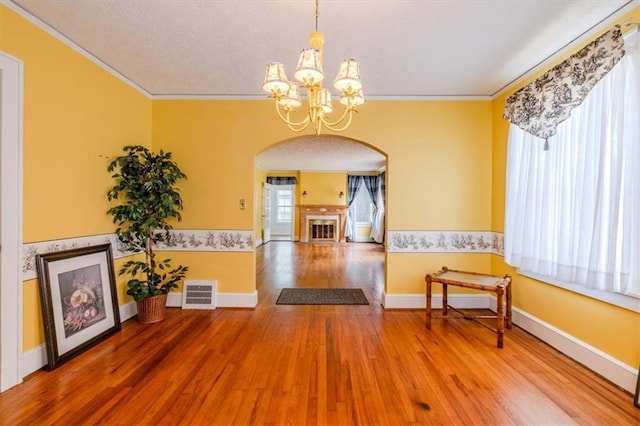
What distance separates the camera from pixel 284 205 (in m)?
10.1

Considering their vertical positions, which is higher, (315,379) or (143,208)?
(143,208)

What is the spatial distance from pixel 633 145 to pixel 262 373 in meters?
2.95

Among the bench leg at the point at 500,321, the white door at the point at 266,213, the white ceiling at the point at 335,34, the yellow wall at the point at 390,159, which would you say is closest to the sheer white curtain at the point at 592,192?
the bench leg at the point at 500,321

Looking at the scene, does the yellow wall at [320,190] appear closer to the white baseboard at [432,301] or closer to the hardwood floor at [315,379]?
the white baseboard at [432,301]

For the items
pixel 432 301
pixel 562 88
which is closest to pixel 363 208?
pixel 432 301

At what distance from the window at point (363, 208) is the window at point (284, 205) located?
2.34 meters

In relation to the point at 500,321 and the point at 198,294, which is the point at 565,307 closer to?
the point at 500,321

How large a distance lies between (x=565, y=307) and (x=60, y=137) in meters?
4.44

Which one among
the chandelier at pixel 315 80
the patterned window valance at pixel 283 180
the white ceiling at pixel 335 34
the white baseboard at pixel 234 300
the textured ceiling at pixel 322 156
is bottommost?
the white baseboard at pixel 234 300

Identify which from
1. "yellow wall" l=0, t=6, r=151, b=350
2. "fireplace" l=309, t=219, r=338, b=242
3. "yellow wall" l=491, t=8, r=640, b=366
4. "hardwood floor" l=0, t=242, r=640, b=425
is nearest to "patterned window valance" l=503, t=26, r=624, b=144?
"yellow wall" l=491, t=8, r=640, b=366

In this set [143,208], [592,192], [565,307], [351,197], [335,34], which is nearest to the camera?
[592,192]

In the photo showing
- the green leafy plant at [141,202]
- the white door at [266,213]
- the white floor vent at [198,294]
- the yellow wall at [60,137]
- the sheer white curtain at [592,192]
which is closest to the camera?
Result: the sheer white curtain at [592,192]

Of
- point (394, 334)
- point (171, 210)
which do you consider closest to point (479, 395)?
point (394, 334)

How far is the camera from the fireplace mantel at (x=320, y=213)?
31.6ft
